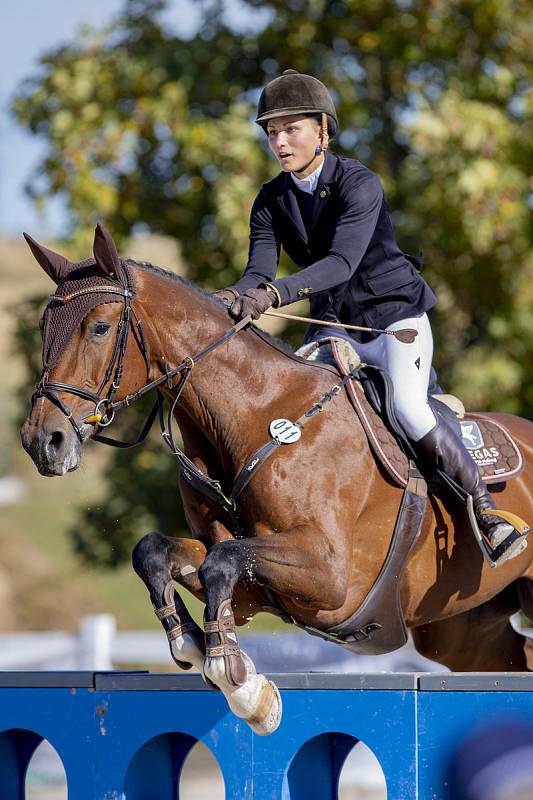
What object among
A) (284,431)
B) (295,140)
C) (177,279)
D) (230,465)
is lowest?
(230,465)

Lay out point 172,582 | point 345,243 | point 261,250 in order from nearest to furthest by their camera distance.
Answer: point 172,582, point 345,243, point 261,250

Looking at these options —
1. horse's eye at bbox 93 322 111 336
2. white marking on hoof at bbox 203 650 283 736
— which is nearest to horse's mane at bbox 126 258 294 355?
horse's eye at bbox 93 322 111 336

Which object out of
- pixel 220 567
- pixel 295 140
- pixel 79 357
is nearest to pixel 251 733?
pixel 220 567

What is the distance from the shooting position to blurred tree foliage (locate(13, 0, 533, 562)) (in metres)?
10.6

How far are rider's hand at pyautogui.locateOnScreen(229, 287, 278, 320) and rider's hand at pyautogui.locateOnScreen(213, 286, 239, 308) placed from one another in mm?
111

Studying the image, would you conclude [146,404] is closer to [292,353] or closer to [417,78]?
[417,78]

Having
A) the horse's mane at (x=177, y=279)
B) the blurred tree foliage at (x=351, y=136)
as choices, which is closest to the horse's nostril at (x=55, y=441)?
the horse's mane at (x=177, y=279)

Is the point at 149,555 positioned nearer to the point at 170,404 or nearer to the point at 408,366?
the point at 170,404

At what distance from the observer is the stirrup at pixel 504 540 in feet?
16.3

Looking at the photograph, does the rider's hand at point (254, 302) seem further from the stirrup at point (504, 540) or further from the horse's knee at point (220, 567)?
the stirrup at point (504, 540)

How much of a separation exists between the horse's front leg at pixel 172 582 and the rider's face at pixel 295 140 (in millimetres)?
1658

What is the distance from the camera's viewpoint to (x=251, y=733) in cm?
454

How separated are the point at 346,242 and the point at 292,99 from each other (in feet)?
2.11

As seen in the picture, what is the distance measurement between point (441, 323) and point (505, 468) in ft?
20.1
